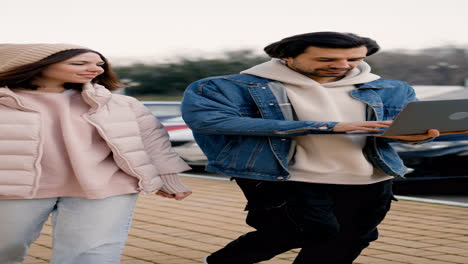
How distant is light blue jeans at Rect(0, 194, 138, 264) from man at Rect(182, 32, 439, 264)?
20.8 inches

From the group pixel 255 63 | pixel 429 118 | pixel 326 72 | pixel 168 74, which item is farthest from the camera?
pixel 168 74

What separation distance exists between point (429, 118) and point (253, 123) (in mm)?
729

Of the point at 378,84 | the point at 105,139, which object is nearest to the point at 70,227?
the point at 105,139

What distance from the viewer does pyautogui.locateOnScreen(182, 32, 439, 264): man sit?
3.43 meters

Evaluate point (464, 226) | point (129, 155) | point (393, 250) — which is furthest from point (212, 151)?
point (464, 226)

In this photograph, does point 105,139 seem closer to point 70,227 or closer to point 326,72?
point 70,227

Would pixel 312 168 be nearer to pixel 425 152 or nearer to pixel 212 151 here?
pixel 212 151

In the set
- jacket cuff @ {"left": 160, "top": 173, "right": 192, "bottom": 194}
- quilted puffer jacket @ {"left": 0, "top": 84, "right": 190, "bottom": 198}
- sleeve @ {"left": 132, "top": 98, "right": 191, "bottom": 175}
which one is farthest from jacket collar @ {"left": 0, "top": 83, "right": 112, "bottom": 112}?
jacket cuff @ {"left": 160, "top": 173, "right": 192, "bottom": 194}

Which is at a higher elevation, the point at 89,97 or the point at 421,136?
the point at 89,97

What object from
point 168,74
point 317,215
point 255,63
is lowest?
point 168,74

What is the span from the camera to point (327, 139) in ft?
11.3

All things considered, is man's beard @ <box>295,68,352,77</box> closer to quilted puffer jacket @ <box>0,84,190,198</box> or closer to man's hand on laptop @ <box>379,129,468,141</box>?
man's hand on laptop @ <box>379,129,468,141</box>

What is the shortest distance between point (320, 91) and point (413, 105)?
0.55 meters

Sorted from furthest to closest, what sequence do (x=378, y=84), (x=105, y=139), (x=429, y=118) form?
(x=378, y=84) → (x=105, y=139) → (x=429, y=118)
